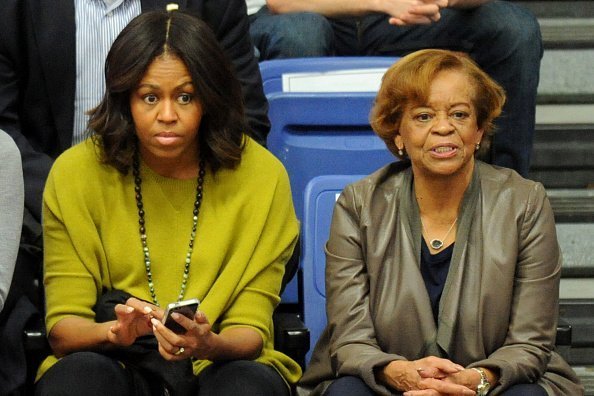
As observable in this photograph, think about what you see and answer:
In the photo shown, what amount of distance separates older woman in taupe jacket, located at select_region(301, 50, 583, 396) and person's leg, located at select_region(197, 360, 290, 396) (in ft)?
0.45

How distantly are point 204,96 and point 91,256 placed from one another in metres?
0.46

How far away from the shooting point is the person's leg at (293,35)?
13.7 ft

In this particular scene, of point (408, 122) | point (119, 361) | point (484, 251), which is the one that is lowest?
point (119, 361)

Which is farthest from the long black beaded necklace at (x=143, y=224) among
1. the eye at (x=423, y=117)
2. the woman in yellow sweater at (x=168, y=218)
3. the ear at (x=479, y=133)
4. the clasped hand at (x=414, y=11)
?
the clasped hand at (x=414, y=11)

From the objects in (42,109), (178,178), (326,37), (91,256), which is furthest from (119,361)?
(326,37)

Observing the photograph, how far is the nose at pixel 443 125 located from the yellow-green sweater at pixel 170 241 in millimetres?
404

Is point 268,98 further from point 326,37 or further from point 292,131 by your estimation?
point 326,37

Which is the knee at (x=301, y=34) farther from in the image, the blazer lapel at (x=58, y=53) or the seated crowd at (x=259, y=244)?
the seated crowd at (x=259, y=244)

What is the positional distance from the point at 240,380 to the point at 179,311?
0.26 m

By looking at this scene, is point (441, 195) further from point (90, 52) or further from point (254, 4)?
point (254, 4)

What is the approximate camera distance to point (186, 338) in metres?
2.80

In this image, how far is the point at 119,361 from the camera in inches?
118

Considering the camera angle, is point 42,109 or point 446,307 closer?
point 446,307

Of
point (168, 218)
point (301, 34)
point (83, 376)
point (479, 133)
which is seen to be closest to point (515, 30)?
point (301, 34)
